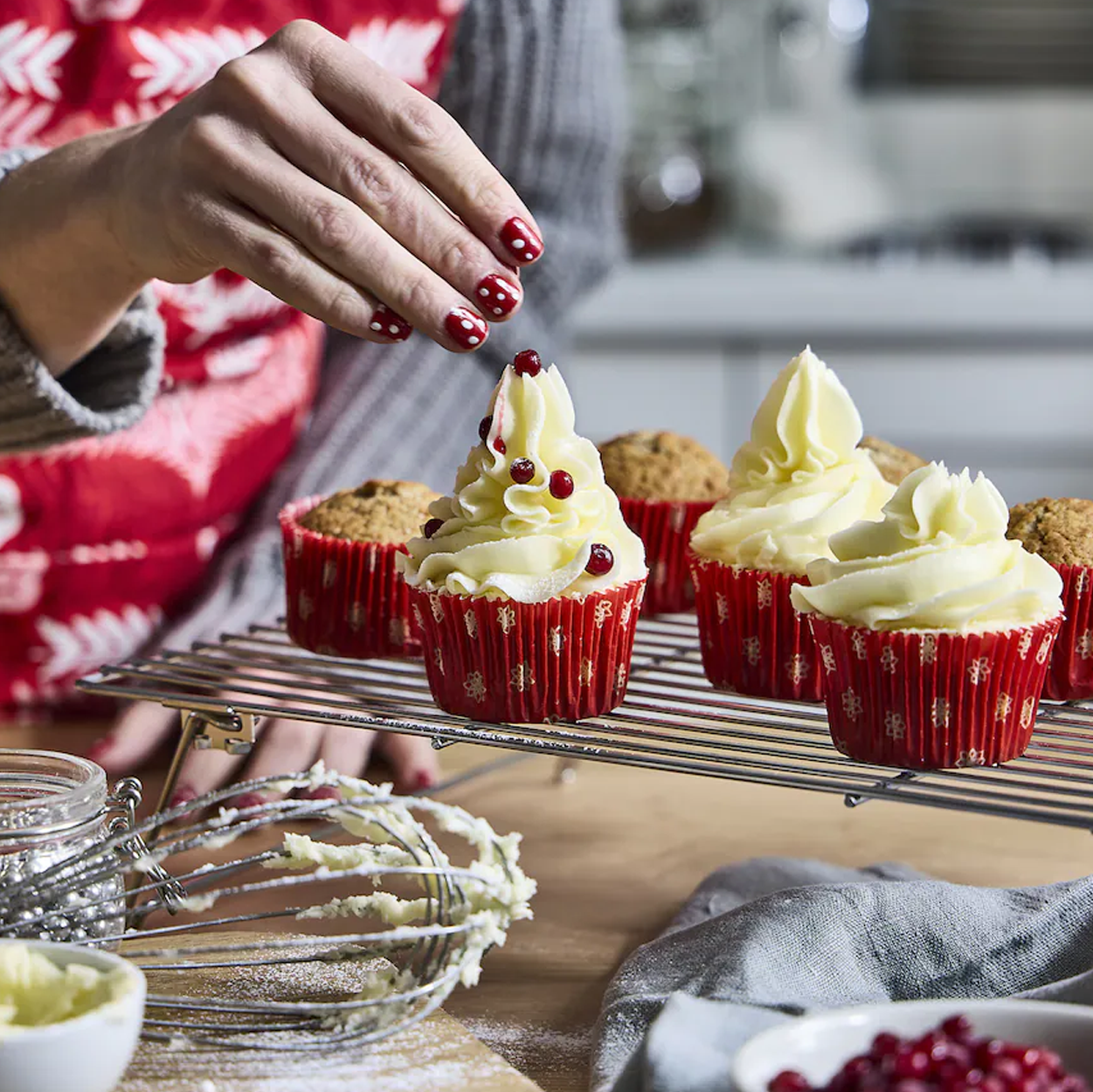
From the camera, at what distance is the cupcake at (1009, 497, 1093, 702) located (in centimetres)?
129

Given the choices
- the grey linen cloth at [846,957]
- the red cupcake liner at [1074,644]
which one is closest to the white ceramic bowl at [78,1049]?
the grey linen cloth at [846,957]

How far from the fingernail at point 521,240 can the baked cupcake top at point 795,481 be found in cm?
36

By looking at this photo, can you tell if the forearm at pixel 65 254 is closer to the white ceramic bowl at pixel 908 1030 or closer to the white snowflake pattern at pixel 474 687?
the white snowflake pattern at pixel 474 687

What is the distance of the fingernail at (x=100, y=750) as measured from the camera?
149cm

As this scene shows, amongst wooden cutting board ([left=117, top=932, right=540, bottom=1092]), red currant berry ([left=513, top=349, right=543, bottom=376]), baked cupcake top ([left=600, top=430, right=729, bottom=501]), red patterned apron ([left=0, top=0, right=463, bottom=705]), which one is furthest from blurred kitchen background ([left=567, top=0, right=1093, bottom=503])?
wooden cutting board ([left=117, top=932, right=540, bottom=1092])

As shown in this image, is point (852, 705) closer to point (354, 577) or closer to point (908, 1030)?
point (908, 1030)

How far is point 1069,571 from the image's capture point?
1.29 metres

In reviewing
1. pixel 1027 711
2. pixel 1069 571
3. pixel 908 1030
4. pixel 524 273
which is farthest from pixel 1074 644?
pixel 524 273

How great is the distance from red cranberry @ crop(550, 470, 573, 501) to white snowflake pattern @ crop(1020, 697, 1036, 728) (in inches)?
14.3

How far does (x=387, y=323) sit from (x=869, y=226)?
2.86 meters

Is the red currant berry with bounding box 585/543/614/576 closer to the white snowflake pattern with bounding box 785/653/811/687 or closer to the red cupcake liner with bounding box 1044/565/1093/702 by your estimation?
the white snowflake pattern with bounding box 785/653/811/687

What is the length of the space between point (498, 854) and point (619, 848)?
0.43 meters

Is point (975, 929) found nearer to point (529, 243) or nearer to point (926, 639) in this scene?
point (926, 639)

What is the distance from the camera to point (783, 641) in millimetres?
1362
